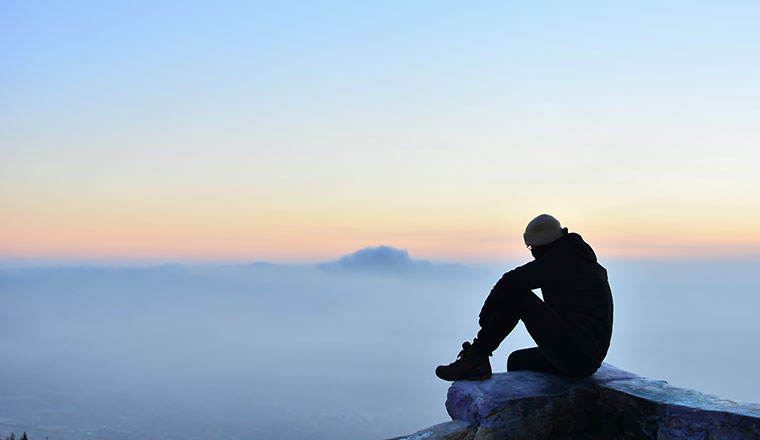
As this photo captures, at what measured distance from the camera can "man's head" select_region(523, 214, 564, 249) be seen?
4555mm

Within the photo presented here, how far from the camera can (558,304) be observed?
4.43 m

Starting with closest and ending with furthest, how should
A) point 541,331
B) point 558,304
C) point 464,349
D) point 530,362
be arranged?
1. point 541,331
2. point 558,304
3. point 464,349
4. point 530,362

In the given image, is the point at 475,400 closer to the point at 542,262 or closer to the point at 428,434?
the point at 428,434

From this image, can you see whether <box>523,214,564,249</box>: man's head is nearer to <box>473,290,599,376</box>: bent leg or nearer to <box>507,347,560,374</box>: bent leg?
<box>473,290,599,376</box>: bent leg

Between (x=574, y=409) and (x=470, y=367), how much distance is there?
980 millimetres

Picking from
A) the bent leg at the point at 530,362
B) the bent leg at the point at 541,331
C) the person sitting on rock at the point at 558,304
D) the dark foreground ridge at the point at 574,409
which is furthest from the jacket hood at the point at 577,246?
the dark foreground ridge at the point at 574,409

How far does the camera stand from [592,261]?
14.7ft

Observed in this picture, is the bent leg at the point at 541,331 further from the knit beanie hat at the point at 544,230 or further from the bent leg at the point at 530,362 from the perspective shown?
the knit beanie hat at the point at 544,230

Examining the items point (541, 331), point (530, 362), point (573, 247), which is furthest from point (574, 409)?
point (573, 247)

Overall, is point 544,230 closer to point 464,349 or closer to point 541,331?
Result: point 541,331

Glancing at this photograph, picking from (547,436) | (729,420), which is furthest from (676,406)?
(547,436)

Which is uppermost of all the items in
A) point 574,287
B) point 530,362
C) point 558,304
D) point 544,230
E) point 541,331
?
point 544,230

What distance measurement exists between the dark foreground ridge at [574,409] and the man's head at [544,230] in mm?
1306

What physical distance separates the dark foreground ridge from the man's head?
1.31m
